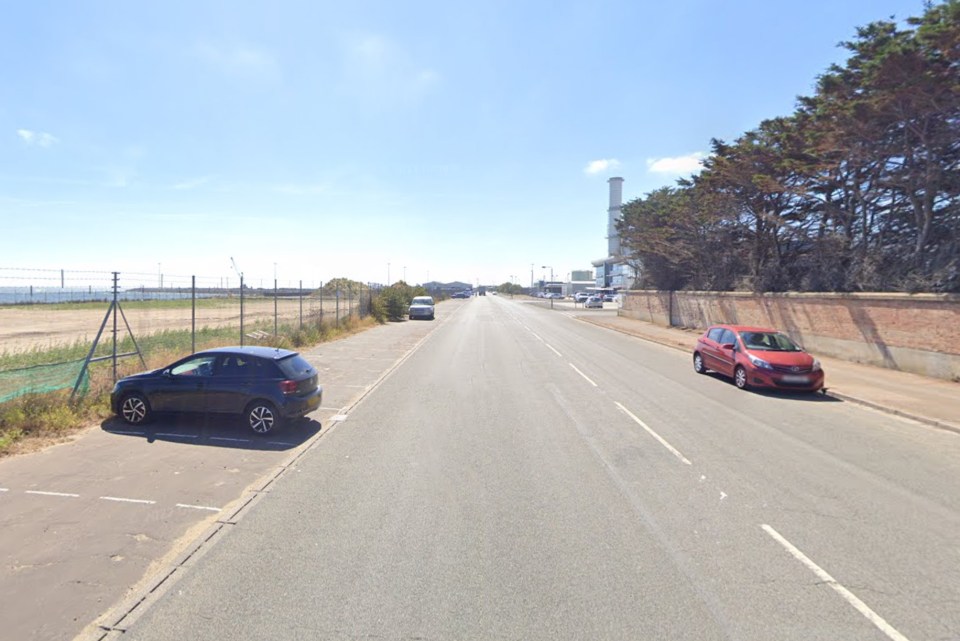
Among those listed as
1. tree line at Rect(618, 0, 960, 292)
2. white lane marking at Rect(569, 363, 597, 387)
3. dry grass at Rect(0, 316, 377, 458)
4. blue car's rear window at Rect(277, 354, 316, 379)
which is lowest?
white lane marking at Rect(569, 363, 597, 387)

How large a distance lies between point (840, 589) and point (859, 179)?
71.1 feet

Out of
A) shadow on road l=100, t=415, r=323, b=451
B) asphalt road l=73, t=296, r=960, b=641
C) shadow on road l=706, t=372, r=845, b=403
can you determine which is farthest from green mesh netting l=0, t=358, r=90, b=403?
shadow on road l=706, t=372, r=845, b=403

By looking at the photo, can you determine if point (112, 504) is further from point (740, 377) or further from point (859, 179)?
point (859, 179)

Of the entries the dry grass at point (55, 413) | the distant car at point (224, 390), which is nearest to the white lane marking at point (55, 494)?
the dry grass at point (55, 413)

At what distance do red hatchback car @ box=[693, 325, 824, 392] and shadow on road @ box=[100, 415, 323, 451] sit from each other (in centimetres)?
1022

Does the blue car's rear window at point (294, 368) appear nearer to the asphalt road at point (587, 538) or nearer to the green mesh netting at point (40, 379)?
the asphalt road at point (587, 538)

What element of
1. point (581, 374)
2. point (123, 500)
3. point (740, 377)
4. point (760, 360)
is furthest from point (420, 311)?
point (123, 500)

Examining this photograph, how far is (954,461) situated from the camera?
7.99 meters

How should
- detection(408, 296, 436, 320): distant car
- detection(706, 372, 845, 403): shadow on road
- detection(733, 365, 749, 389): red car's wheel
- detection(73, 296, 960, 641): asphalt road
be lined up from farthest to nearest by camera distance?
detection(408, 296, 436, 320): distant car < detection(733, 365, 749, 389): red car's wheel < detection(706, 372, 845, 403): shadow on road < detection(73, 296, 960, 641): asphalt road

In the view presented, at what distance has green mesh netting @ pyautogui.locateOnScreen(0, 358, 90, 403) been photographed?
8945 mm

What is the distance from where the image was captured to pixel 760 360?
13562 millimetres

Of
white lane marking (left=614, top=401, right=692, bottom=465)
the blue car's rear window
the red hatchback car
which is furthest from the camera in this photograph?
the red hatchback car

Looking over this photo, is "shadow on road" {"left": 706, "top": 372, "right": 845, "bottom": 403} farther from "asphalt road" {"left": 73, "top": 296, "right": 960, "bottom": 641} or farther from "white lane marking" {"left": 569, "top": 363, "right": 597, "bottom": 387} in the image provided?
"white lane marking" {"left": 569, "top": 363, "right": 597, "bottom": 387}

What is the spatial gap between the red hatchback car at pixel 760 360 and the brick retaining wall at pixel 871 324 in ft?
13.9
